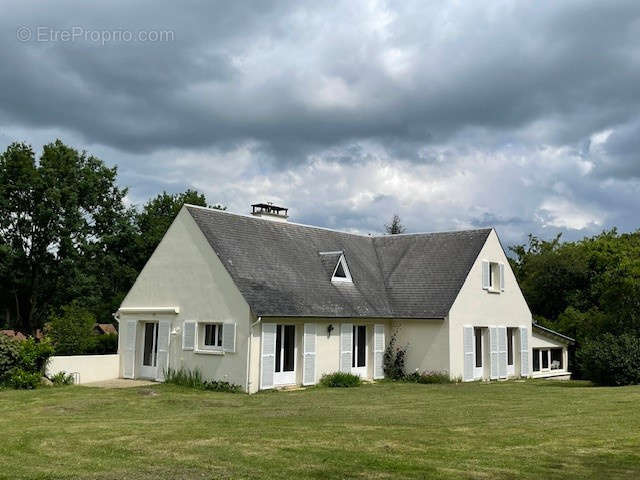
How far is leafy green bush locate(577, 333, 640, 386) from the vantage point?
23.6 m

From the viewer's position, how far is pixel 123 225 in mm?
42844

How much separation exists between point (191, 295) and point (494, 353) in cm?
1320

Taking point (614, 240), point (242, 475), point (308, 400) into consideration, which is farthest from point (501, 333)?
point (242, 475)

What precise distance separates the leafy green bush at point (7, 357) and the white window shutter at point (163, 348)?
460 centimetres

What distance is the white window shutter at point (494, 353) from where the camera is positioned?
90.1ft

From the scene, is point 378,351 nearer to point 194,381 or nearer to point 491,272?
point 491,272

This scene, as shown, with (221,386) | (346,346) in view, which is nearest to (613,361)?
(346,346)

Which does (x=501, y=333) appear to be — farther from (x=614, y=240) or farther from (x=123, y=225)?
(x=123, y=225)

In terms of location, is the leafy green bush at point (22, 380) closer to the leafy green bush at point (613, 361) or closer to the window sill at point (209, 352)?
the window sill at point (209, 352)

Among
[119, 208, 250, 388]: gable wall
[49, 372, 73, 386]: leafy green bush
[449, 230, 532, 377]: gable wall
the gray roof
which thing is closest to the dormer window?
[449, 230, 532, 377]: gable wall

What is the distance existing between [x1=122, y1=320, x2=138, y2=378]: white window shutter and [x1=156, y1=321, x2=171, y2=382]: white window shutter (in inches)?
59.1

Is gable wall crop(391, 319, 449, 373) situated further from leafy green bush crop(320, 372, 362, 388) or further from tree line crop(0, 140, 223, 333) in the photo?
tree line crop(0, 140, 223, 333)

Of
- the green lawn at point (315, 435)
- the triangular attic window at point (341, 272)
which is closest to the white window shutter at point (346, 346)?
the triangular attic window at point (341, 272)

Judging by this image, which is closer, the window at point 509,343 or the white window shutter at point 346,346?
the white window shutter at point 346,346
